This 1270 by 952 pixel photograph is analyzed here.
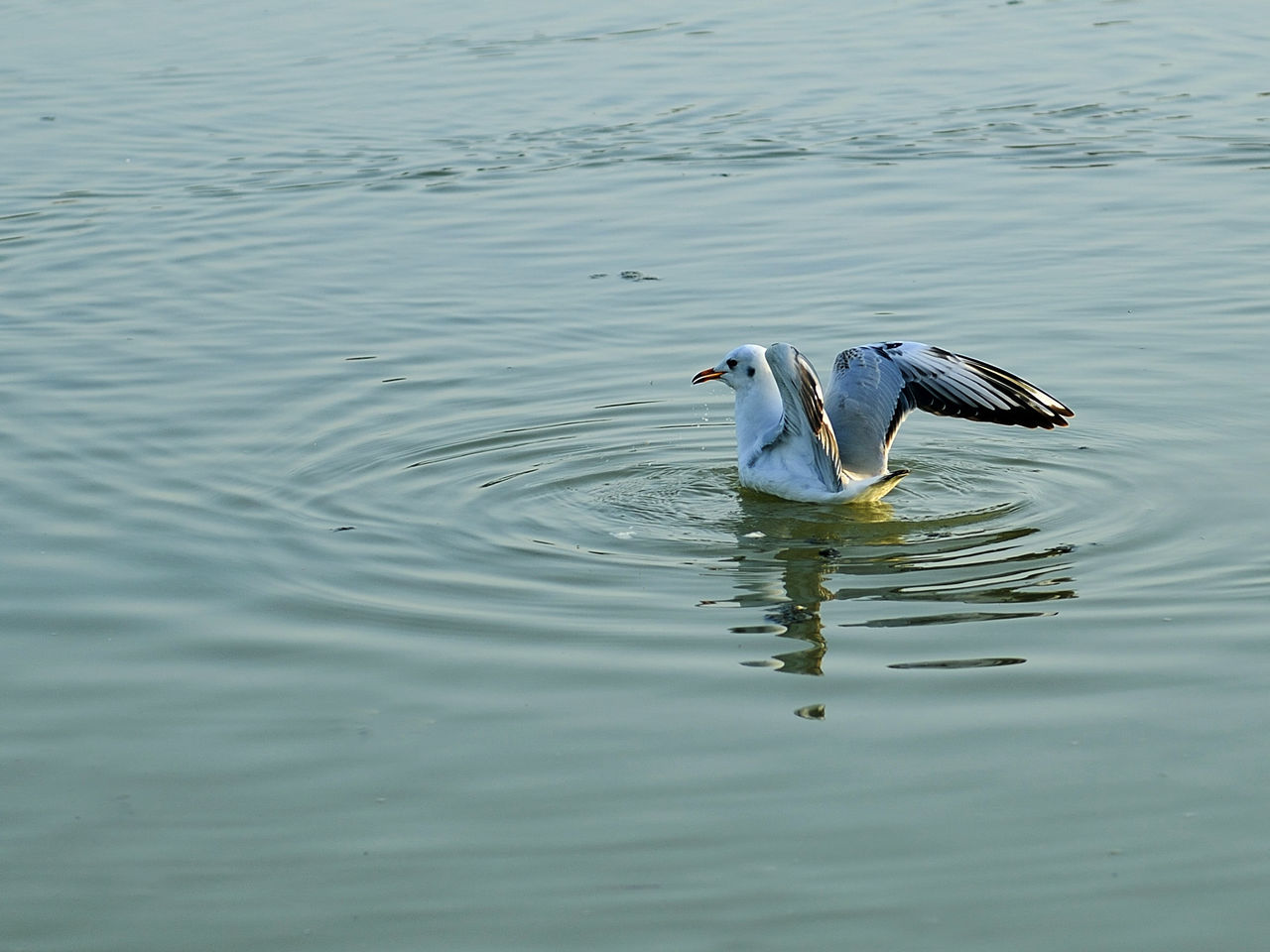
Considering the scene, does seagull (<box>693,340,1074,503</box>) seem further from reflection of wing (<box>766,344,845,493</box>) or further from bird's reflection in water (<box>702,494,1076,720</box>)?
bird's reflection in water (<box>702,494,1076,720</box>)

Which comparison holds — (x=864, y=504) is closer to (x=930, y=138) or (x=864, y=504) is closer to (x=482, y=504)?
(x=482, y=504)

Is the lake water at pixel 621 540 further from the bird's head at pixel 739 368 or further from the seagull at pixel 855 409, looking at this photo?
the bird's head at pixel 739 368

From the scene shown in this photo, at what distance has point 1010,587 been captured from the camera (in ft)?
24.8

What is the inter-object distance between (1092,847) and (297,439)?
5.79 meters

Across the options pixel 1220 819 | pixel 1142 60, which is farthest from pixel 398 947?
pixel 1142 60

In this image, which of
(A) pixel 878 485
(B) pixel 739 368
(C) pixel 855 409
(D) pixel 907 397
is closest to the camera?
(A) pixel 878 485

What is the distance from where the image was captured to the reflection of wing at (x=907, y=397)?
368 inches

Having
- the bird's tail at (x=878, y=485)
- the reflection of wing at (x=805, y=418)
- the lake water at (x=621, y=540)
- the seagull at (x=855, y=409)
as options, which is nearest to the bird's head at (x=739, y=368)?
the seagull at (x=855, y=409)

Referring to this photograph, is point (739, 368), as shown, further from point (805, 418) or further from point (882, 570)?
point (882, 570)

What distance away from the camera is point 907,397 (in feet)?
31.3

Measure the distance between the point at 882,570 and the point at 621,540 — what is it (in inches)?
46.6

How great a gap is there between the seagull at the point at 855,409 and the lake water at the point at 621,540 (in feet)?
0.74

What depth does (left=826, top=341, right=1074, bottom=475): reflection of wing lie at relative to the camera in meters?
9.34

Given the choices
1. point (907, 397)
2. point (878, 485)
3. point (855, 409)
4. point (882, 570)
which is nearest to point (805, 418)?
point (878, 485)
